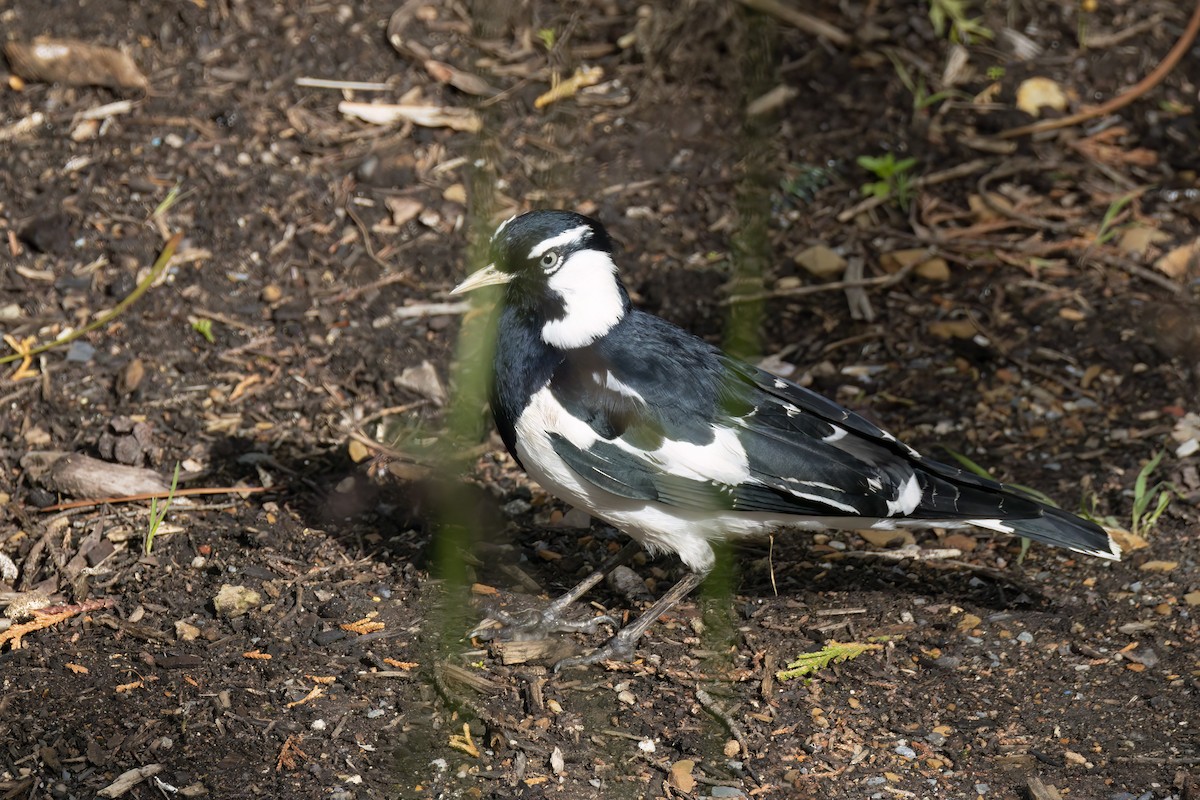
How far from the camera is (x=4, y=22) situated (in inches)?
264

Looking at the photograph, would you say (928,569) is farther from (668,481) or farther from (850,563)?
(668,481)

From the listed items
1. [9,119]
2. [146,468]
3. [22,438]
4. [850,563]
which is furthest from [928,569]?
[9,119]

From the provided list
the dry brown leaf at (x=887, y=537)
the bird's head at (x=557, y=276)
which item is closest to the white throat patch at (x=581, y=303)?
the bird's head at (x=557, y=276)

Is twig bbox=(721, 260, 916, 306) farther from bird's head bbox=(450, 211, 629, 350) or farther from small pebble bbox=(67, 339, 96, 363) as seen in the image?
small pebble bbox=(67, 339, 96, 363)

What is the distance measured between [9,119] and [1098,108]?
5346 millimetres

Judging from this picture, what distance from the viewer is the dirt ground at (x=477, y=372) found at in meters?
3.90

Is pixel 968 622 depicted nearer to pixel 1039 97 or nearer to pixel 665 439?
pixel 665 439

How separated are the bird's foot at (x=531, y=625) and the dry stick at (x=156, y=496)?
1.09 metres

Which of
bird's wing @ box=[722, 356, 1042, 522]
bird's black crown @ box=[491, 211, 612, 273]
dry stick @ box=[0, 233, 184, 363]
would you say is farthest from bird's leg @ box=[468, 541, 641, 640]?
dry stick @ box=[0, 233, 184, 363]

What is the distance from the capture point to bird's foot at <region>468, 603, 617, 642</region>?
4402 millimetres

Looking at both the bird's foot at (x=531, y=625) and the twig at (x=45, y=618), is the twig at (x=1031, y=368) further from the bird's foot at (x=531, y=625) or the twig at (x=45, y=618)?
the twig at (x=45, y=618)

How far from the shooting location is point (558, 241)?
14.2ft

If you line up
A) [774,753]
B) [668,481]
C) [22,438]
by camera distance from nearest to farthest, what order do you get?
[774,753] < [668,481] < [22,438]

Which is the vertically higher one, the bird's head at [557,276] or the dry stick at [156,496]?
the bird's head at [557,276]
